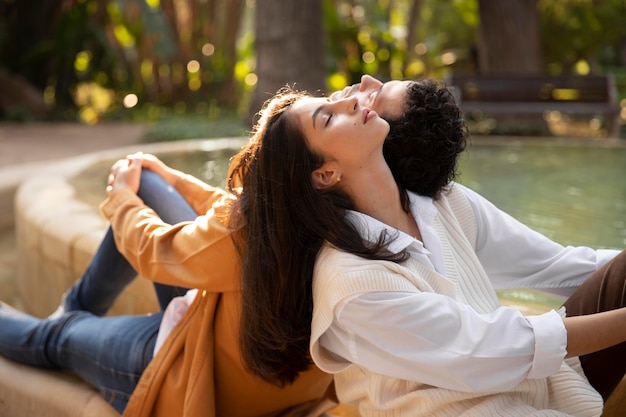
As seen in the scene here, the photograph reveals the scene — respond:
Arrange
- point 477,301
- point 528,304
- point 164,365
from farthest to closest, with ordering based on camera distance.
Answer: point 528,304, point 164,365, point 477,301

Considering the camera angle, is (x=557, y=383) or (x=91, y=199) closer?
(x=557, y=383)

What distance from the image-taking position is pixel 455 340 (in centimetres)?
171

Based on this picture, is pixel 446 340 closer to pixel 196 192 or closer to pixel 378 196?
pixel 378 196

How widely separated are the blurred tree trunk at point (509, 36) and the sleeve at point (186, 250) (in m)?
8.87

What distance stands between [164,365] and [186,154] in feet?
13.3

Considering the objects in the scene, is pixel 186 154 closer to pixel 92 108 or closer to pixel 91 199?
pixel 91 199

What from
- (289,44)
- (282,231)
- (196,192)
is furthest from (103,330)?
(289,44)

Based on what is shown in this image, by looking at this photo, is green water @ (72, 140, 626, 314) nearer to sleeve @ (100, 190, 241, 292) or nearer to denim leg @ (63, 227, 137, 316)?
sleeve @ (100, 190, 241, 292)

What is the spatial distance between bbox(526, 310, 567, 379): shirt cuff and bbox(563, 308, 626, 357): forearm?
3cm

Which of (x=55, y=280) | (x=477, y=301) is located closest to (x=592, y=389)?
(x=477, y=301)

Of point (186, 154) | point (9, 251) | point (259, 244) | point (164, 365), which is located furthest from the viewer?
point (186, 154)

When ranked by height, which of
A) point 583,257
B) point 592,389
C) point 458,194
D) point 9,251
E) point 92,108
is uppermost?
point 458,194

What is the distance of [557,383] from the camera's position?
197 centimetres

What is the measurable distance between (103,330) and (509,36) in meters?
8.96
